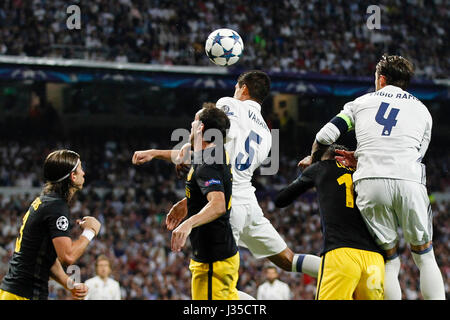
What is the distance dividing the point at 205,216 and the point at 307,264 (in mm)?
1758

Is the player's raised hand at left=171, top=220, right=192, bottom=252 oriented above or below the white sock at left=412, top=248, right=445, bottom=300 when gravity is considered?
above

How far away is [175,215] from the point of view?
5.66 meters

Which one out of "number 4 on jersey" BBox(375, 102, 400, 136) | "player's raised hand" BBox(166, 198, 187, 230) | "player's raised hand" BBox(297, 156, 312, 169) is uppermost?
"number 4 on jersey" BBox(375, 102, 400, 136)

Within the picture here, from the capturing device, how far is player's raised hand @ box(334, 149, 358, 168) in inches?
209

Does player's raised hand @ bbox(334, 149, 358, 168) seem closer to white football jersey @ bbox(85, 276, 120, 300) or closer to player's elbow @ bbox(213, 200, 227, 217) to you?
player's elbow @ bbox(213, 200, 227, 217)

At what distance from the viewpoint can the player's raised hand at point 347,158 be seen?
5312mm

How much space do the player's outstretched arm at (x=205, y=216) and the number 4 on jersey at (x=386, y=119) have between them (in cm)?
141

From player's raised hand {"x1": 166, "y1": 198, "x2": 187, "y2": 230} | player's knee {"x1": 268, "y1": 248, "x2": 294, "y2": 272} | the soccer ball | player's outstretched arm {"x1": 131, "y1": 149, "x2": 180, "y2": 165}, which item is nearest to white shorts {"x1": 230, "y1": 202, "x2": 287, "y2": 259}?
player's knee {"x1": 268, "y1": 248, "x2": 294, "y2": 272}

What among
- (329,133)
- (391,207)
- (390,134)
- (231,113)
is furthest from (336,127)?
(231,113)

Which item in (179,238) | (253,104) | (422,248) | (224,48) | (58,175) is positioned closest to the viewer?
(179,238)

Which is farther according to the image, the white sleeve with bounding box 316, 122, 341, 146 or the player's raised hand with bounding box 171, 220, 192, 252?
the white sleeve with bounding box 316, 122, 341, 146

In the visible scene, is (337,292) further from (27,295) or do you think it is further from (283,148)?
(283,148)

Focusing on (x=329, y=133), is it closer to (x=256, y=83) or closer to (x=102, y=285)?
(x=256, y=83)

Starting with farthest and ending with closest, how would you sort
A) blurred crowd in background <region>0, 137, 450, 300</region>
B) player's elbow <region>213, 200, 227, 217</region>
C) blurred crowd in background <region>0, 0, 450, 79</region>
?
blurred crowd in background <region>0, 0, 450, 79</region>
blurred crowd in background <region>0, 137, 450, 300</region>
player's elbow <region>213, 200, 227, 217</region>
